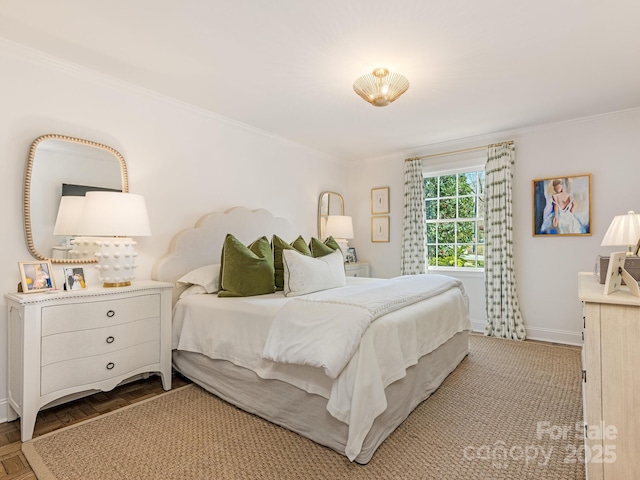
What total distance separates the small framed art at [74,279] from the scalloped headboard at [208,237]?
1.86ft

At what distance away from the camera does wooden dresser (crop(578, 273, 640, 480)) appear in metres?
1.21

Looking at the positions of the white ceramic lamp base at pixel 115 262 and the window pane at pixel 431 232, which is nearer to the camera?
the white ceramic lamp base at pixel 115 262

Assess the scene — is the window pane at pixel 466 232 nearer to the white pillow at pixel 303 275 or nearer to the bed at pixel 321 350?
the bed at pixel 321 350

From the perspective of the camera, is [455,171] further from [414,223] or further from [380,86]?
[380,86]

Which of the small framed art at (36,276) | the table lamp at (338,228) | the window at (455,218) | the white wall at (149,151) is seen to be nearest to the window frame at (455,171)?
the window at (455,218)

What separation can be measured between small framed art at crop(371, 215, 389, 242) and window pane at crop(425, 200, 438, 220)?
1.94 feet

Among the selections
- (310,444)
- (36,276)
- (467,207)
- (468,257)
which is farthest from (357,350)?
(467,207)

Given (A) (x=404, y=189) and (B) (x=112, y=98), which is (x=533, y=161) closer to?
(A) (x=404, y=189)

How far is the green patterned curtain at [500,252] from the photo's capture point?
3.93 meters

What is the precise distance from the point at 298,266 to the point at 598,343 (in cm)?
185

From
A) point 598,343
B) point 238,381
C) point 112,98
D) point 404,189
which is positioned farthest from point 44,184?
point 404,189

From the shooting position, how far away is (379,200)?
5.14 m

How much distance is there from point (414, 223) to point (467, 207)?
0.71 m

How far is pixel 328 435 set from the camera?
183 cm
